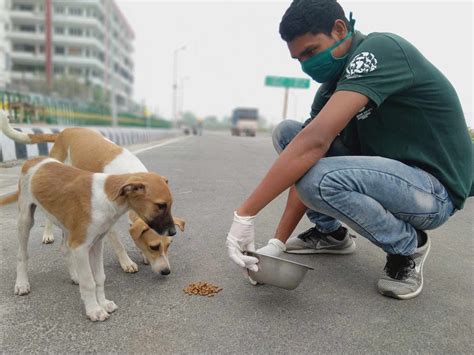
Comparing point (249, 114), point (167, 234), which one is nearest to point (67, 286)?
point (167, 234)

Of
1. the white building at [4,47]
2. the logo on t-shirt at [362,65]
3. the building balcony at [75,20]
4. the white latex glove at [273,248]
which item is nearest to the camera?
the logo on t-shirt at [362,65]

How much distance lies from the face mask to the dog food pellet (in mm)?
1443

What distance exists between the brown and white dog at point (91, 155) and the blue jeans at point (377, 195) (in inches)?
41.8

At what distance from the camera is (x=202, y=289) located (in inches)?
92.7

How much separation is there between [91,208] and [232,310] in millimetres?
925

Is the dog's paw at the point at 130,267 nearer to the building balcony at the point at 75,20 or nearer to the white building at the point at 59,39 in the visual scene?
the white building at the point at 59,39

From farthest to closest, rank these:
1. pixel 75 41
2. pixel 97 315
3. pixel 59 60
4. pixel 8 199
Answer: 1. pixel 59 60
2. pixel 75 41
3. pixel 8 199
4. pixel 97 315

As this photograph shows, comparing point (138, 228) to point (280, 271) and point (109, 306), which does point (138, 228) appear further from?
point (280, 271)

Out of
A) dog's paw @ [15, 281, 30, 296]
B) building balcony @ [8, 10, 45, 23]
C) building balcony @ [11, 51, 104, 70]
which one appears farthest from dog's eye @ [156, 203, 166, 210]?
building balcony @ [8, 10, 45, 23]

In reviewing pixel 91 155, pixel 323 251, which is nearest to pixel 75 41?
pixel 91 155

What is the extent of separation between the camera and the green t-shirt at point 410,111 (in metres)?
2.11

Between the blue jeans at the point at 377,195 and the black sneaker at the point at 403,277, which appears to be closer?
the blue jeans at the point at 377,195

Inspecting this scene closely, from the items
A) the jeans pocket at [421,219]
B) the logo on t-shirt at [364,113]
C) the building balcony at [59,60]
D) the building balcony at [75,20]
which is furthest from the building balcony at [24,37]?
the jeans pocket at [421,219]

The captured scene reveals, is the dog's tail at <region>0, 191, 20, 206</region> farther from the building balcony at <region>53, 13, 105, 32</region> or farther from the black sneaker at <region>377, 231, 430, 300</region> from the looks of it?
the building balcony at <region>53, 13, 105, 32</region>
